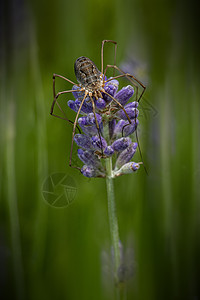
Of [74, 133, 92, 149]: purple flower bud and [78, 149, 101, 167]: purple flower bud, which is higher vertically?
[74, 133, 92, 149]: purple flower bud

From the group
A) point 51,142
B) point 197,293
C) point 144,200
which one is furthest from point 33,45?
point 197,293

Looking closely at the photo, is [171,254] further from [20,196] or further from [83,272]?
[20,196]

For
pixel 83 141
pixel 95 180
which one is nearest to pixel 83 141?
pixel 83 141

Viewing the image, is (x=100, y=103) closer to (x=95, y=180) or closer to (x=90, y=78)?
(x=90, y=78)

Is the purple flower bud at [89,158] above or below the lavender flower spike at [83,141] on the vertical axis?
below

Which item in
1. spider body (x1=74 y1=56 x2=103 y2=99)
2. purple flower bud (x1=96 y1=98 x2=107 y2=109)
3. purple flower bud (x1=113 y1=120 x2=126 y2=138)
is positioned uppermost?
spider body (x1=74 y1=56 x2=103 y2=99)
